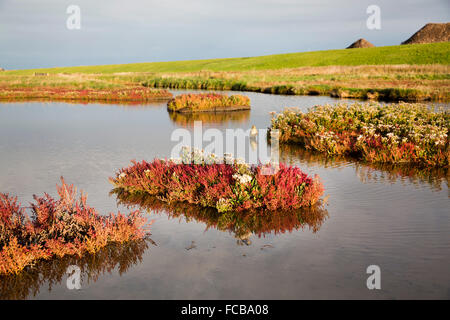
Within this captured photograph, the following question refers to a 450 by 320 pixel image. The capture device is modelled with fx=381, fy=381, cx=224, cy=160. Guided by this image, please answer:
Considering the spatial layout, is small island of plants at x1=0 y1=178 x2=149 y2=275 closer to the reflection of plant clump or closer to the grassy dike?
the reflection of plant clump

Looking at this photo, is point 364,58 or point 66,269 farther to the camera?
point 364,58

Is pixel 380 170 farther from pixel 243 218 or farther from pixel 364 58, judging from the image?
pixel 364 58

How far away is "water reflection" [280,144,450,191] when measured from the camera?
10.7m

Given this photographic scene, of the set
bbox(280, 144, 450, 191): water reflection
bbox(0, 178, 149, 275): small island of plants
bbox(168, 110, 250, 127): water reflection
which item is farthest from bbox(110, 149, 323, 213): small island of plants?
bbox(168, 110, 250, 127): water reflection

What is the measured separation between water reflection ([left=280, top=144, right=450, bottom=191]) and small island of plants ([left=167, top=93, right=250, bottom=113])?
1456cm

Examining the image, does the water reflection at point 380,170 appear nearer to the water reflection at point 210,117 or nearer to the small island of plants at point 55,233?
the small island of plants at point 55,233

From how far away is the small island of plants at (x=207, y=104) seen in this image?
2827 centimetres

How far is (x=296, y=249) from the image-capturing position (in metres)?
6.57

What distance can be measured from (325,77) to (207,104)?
3784cm

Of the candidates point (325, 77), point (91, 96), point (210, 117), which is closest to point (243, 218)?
point (210, 117)

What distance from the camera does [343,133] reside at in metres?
15.6
